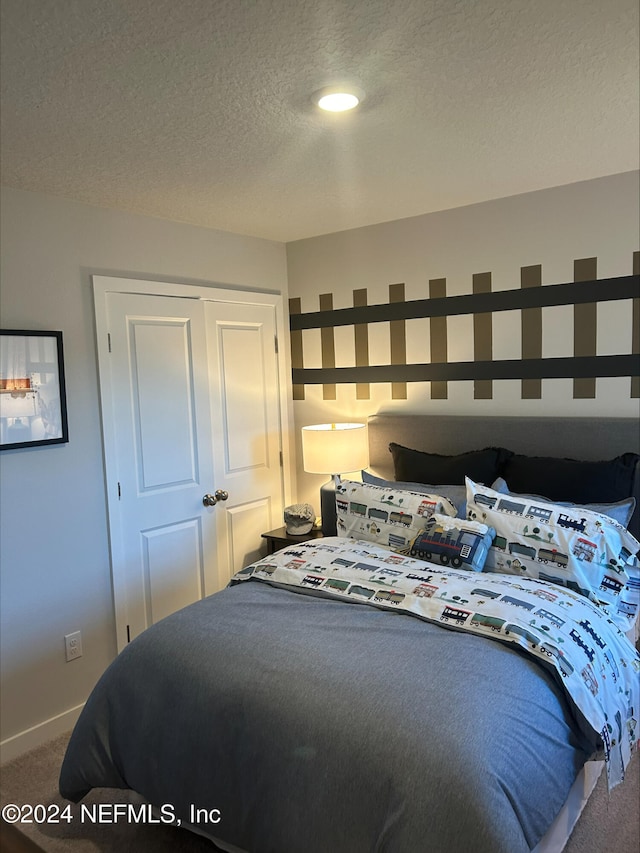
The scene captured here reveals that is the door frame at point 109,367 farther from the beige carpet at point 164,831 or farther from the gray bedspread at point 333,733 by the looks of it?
the gray bedspread at point 333,733

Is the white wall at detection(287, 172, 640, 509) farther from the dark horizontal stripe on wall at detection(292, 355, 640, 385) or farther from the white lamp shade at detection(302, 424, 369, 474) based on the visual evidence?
the white lamp shade at detection(302, 424, 369, 474)

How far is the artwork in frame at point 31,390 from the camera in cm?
265

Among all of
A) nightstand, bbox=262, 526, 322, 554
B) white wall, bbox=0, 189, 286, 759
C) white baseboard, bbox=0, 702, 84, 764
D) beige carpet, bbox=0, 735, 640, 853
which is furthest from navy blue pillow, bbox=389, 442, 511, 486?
white baseboard, bbox=0, 702, 84, 764

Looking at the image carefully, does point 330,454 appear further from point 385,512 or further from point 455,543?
point 455,543

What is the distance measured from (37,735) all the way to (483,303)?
2.97m

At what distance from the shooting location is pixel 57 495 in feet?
9.45

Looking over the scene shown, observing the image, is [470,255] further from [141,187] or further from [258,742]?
[258,742]

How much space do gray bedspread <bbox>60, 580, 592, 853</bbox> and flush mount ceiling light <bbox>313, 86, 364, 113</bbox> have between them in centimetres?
167

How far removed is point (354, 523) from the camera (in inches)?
116

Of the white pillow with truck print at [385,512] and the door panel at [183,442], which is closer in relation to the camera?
the white pillow with truck print at [385,512]

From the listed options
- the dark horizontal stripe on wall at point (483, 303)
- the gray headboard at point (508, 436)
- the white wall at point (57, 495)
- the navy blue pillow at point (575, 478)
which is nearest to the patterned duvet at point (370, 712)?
the navy blue pillow at point (575, 478)

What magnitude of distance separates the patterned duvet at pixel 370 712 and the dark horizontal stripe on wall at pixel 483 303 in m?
1.45

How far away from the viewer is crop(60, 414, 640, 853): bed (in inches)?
61.6

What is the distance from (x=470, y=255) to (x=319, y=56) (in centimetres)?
181
